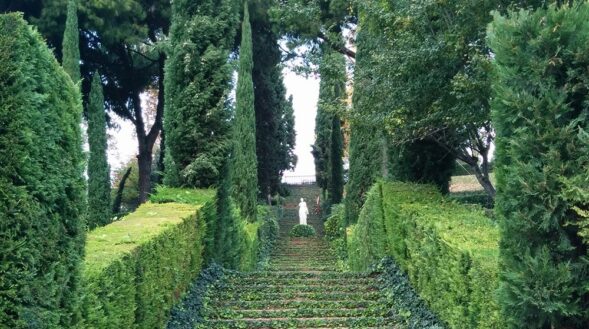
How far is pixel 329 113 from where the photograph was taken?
19.1m

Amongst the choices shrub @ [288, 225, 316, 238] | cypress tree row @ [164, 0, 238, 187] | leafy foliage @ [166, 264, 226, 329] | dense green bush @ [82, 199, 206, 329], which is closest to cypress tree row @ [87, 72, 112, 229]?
shrub @ [288, 225, 316, 238]

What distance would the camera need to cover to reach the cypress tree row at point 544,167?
13.4 ft

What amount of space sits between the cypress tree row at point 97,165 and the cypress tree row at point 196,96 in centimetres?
1169

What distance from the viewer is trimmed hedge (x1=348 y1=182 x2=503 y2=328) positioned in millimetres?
5469

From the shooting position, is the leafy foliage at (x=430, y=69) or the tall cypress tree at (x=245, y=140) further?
the tall cypress tree at (x=245, y=140)

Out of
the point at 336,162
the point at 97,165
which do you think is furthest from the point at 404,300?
the point at 336,162

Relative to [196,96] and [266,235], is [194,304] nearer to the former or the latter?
[196,96]

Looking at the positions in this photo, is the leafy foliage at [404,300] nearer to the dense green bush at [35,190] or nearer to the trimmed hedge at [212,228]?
the trimmed hedge at [212,228]

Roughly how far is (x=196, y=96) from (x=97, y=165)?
42.3 ft

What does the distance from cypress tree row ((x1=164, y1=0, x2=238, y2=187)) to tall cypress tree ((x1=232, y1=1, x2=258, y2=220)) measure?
971cm

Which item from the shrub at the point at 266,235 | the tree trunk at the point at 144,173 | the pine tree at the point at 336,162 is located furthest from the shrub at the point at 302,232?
the tree trunk at the point at 144,173

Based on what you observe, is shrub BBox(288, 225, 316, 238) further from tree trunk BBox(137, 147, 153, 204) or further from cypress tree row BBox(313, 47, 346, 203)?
tree trunk BBox(137, 147, 153, 204)

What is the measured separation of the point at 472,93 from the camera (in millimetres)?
7930

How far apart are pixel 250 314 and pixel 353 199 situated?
11224mm
